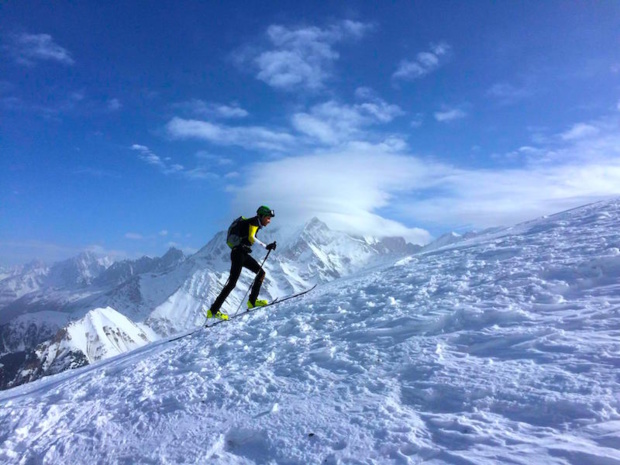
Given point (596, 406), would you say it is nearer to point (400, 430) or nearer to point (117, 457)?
point (400, 430)

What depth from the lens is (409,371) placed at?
23.5 ft

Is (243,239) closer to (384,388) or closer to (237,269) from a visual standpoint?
(237,269)

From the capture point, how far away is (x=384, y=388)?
Result: 681cm

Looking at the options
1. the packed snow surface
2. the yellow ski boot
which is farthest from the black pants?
the packed snow surface

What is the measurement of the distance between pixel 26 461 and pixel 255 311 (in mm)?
8049

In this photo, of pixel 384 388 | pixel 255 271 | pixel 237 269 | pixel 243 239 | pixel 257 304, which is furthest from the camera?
pixel 257 304

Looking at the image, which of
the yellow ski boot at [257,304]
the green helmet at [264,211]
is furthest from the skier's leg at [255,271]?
the green helmet at [264,211]

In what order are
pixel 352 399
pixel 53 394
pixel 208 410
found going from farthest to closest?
pixel 53 394, pixel 208 410, pixel 352 399

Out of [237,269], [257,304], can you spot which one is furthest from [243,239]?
[257,304]

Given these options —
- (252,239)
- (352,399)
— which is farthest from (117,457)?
(252,239)

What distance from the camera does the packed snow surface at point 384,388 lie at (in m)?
5.23

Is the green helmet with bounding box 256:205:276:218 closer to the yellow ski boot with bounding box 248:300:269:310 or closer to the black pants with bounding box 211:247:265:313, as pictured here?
the black pants with bounding box 211:247:265:313

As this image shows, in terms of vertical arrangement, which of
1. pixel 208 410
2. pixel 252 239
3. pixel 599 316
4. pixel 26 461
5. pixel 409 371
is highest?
pixel 252 239

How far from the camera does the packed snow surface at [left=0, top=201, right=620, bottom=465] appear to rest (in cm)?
523
